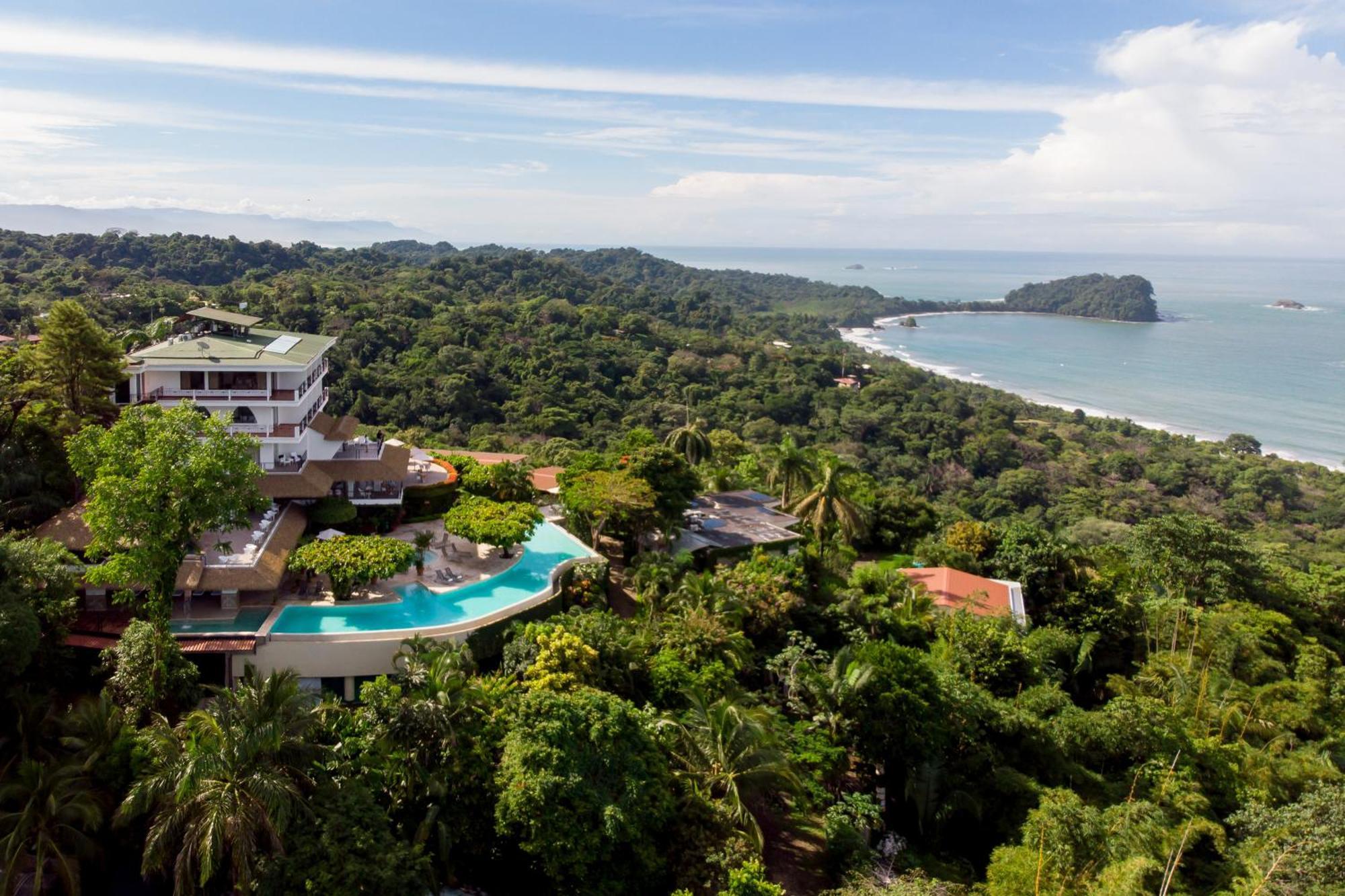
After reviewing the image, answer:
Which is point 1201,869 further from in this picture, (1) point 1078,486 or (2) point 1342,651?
(1) point 1078,486

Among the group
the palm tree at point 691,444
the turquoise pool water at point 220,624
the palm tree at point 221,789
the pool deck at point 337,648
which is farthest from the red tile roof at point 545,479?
the palm tree at point 221,789

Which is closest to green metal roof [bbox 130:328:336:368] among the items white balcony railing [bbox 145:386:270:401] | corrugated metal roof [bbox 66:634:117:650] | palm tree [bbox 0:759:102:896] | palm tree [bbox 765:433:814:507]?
white balcony railing [bbox 145:386:270:401]

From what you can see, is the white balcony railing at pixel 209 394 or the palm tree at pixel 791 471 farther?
the palm tree at pixel 791 471

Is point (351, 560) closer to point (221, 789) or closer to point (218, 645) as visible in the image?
point (218, 645)

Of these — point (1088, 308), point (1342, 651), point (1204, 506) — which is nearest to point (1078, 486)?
point (1204, 506)

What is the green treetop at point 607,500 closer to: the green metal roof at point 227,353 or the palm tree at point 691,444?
the palm tree at point 691,444
